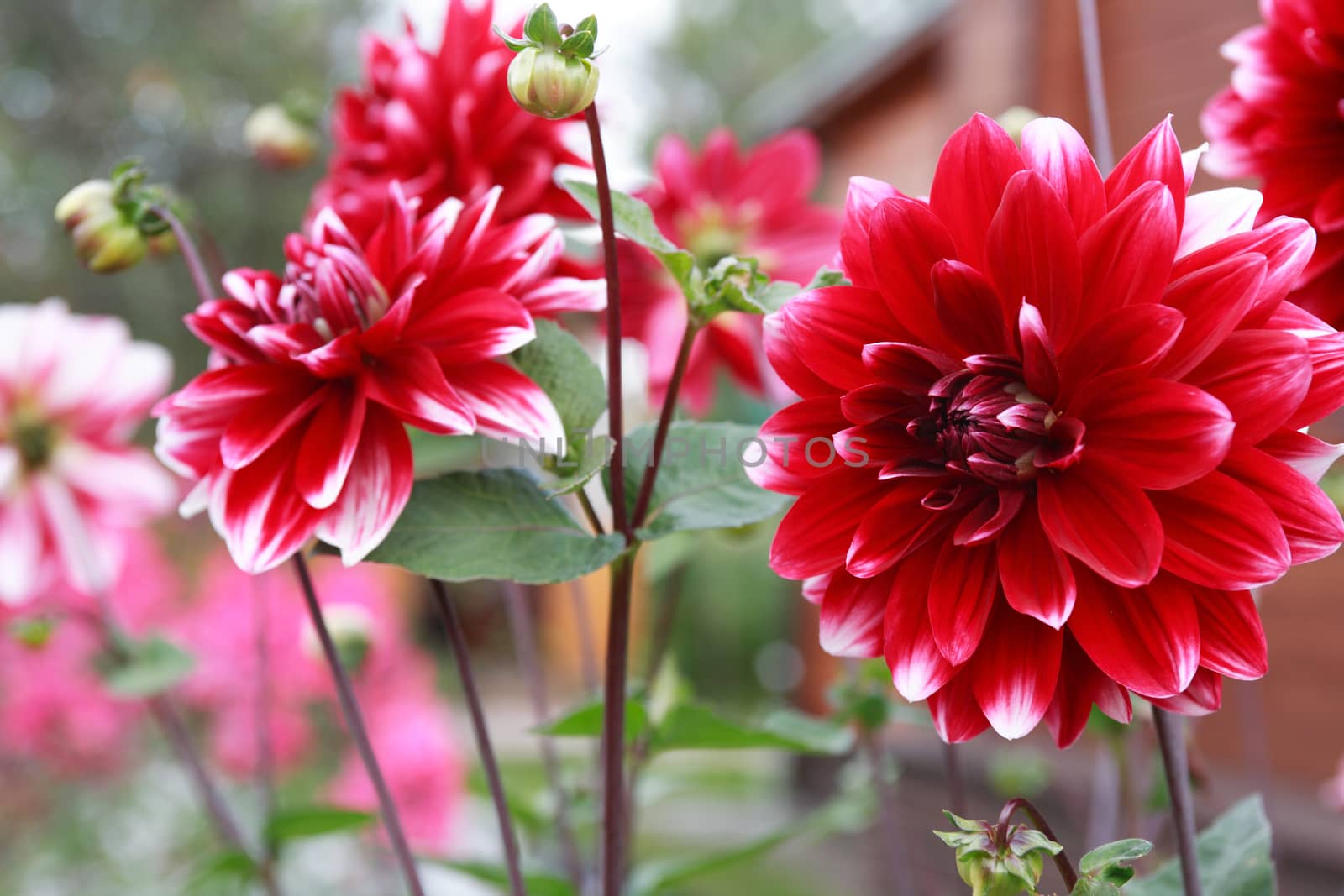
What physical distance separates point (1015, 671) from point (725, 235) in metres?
0.40

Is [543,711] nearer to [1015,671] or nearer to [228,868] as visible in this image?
[228,868]

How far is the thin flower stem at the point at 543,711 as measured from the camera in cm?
45

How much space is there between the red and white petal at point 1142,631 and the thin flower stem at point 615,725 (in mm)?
116

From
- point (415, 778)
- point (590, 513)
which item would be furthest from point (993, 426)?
point (415, 778)

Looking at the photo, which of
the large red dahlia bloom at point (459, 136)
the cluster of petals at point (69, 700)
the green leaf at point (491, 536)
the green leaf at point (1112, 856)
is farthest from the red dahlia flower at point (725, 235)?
the cluster of petals at point (69, 700)

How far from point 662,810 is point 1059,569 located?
10.0 feet

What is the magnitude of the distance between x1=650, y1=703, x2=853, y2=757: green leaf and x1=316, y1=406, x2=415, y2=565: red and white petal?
0.49ft

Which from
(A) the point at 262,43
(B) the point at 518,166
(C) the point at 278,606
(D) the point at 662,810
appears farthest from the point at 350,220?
(A) the point at 262,43

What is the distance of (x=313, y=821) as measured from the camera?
1.40ft

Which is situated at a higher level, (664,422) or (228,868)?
(664,422)

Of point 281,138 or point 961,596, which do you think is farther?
point 281,138

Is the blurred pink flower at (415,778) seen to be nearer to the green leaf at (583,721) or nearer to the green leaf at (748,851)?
the green leaf at (748,851)

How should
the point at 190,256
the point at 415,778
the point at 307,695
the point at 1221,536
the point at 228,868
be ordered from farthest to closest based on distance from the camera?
the point at 307,695 < the point at 415,778 < the point at 228,868 < the point at 190,256 < the point at 1221,536

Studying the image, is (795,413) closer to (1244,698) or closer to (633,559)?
(633,559)
